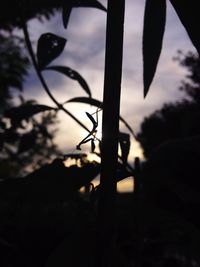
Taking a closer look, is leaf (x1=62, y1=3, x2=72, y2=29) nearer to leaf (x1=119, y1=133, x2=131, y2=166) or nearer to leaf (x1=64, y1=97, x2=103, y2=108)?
leaf (x1=119, y1=133, x2=131, y2=166)

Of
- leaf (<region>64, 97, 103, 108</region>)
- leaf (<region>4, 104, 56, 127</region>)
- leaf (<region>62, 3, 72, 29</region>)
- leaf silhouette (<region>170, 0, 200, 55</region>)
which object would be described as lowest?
leaf silhouette (<region>170, 0, 200, 55</region>)

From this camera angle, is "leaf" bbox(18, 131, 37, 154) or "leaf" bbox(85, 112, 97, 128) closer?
"leaf" bbox(85, 112, 97, 128)

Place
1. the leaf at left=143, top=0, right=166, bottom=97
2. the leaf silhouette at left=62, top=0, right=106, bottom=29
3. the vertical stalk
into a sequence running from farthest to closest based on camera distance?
the leaf silhouette at left=62, top=0, right=106, bottom=29
the leaf at left=143, top=0, right=166, bottom=97
the vertical stalk

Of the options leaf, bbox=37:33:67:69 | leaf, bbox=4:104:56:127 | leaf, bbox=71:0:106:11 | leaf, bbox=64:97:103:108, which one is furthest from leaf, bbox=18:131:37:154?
leaf, bbox=71:0:106:11

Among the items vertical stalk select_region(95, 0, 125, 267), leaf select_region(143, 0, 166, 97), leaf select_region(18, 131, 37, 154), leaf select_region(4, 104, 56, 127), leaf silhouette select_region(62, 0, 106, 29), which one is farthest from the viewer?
leaf select_region(18, 131, 37, 154)

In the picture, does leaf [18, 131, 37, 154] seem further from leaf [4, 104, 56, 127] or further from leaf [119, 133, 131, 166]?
leaf [119, 133, 131, 166]

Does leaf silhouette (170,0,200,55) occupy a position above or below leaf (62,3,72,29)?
below

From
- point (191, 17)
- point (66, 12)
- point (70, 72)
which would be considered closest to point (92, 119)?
point (191, 17)

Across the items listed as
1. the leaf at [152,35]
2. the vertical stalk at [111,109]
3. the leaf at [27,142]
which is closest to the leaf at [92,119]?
the vertical stalk at [111,109]
